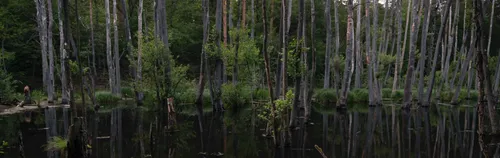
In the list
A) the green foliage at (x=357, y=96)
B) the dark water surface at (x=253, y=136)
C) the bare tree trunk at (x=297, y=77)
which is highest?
the bare tree trunk at (x=297, y=77)

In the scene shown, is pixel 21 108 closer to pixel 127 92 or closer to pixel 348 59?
pixel 127 92

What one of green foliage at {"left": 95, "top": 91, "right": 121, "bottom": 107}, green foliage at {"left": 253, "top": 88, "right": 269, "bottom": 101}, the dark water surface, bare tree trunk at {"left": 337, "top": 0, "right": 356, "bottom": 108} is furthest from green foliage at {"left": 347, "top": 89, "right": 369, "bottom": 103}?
green foliage at {"left": 95, "top": 91, "right": 121, "bottom": 107}

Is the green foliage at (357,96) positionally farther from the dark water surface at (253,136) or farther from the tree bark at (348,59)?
the dark water surface at (253,136)

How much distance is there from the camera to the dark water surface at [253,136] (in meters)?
A: 10.1

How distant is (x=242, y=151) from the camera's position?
→ 1030 cm

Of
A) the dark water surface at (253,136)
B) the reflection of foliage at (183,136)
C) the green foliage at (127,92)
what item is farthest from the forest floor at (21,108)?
the reflection of foliage at (183,136)

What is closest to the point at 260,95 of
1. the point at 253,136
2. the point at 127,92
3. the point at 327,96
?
the point at 327,96

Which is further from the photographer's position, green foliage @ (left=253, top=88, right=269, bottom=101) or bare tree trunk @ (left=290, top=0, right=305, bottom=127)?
green foliage @ (left=253, top=88, right=269, bottom=101)

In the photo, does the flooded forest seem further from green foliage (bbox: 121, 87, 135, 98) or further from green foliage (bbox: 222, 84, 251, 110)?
green foliage (bbox: 121, 87, 135, 98)

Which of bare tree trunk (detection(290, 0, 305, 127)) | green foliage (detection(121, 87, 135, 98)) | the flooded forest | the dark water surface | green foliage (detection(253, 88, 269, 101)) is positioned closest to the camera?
the flooded forest

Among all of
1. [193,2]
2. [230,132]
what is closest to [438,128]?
[230,132]

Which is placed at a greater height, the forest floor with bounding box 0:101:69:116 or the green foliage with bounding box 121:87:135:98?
the green foliage with bounding box 121:87:135:98

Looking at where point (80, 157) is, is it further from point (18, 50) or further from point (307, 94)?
point (18, 50)

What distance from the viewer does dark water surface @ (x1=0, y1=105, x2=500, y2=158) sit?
1009 cm
